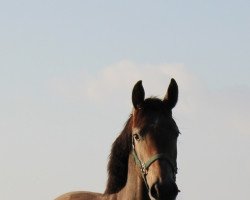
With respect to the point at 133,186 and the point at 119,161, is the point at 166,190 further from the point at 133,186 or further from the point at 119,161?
the point at 119,161

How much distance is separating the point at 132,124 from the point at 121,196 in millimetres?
1005

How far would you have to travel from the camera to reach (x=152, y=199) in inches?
509

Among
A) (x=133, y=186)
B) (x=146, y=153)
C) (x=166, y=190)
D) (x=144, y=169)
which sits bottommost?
(x=166, y=190)

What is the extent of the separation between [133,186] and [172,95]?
1.40m

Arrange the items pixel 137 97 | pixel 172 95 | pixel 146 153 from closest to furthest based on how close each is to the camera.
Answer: pixel 146 153, pixel 137 97, pixel 172 95

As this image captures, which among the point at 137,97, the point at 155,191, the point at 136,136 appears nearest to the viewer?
the point at 155,191

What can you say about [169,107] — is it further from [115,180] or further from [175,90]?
[115,180]

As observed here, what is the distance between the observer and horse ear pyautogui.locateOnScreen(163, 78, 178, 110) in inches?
544

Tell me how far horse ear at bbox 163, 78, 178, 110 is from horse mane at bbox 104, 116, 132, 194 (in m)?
0.59

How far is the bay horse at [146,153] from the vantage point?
12.9 m

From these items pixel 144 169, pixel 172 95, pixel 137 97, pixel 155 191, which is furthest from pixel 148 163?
pixel 172 95

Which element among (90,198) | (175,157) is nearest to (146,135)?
(175,157)

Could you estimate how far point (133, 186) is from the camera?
13516 millimetres

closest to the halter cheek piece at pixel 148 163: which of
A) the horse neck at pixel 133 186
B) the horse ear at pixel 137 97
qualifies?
the horse neck at pixel 133 186
